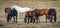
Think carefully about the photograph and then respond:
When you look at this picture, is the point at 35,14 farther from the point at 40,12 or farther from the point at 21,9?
the point at 21,9

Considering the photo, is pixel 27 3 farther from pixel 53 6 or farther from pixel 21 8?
pixel 53 6

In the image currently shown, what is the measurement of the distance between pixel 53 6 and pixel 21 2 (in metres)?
0.40

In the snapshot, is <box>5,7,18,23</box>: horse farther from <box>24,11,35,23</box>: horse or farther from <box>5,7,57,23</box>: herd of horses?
<box>24,11,35,23</box>: horse

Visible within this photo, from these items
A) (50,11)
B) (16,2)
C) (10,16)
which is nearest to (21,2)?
(16,2)

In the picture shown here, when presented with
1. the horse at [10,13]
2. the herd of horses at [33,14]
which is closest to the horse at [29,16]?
the herd of horses at [33,14]

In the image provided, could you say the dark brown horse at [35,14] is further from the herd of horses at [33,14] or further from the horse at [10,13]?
the horse at [10,13]

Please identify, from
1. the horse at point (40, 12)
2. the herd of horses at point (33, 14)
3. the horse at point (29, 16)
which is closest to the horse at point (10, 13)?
the herd of horses at point (33, 14)

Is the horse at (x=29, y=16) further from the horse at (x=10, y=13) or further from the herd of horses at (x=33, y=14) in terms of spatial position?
the horse at (x=10, y=13)

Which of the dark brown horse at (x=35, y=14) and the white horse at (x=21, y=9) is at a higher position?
the white horse at (x=21, y=9)

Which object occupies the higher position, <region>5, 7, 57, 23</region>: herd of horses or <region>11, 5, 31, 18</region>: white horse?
<region>11, 5, 31, 18</region>: white horse

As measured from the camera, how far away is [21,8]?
8.39ft

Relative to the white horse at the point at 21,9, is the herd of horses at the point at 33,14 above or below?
below

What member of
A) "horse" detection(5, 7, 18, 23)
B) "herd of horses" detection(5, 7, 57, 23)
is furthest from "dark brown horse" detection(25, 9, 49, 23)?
"horse" detection(5, 7, 18, 23)

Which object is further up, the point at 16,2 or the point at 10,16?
the point at 16,2
